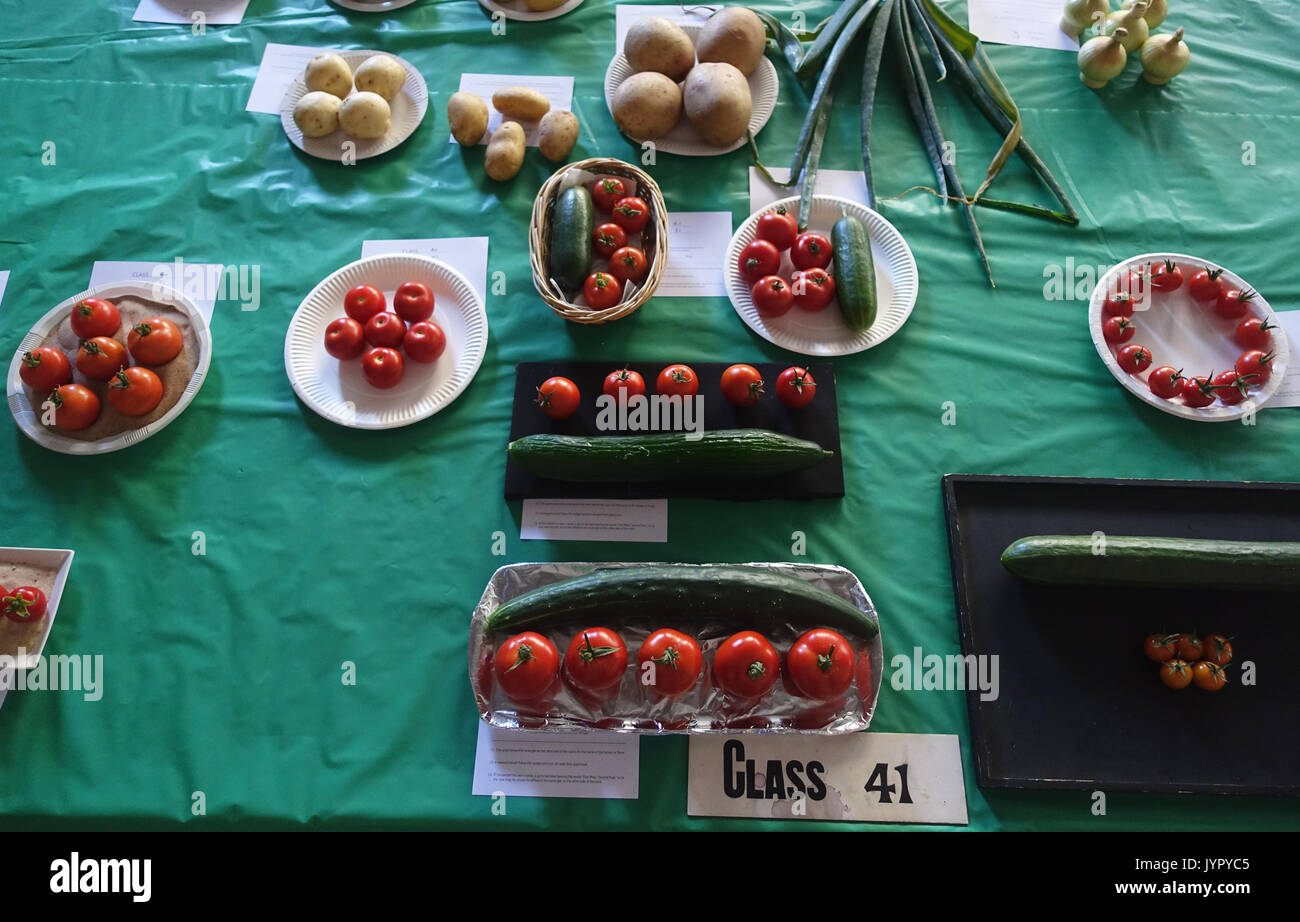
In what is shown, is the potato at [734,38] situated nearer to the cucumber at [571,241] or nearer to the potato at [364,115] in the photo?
the cucumber at [571,241]

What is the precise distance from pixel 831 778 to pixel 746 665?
301mm

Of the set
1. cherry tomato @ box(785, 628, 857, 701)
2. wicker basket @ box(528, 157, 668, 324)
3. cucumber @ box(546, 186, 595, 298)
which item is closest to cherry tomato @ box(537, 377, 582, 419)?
wicker basket @ box(528, 157, 668, 324)

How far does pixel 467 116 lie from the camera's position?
1988 mm

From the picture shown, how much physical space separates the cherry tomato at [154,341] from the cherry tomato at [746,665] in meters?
1.48

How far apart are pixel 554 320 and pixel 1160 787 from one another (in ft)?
5.38

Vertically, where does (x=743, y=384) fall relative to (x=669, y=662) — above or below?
above

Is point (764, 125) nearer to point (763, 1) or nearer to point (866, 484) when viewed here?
point (763, 1)

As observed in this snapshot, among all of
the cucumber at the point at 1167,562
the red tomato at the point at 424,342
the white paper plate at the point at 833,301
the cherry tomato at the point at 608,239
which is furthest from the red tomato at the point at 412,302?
the cucumber at the point at 1167,562

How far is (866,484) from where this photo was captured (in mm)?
1642

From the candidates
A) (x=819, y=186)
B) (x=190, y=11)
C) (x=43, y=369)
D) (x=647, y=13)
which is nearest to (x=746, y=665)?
(x=819, y=186)

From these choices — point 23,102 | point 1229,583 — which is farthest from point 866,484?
point 23,102

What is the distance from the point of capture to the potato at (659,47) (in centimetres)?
200

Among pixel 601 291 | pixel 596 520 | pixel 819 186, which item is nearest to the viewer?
pixel 596 520

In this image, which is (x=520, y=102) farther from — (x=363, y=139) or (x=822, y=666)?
(x=822, y=666)
